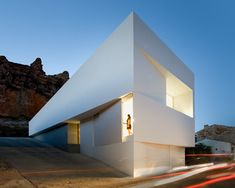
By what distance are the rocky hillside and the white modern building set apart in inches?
1180

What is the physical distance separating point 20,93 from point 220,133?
115ft

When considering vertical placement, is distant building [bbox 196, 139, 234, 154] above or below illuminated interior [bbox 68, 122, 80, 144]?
below

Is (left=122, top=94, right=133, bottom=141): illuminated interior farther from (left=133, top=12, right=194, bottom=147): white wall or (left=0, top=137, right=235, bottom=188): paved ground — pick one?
(left=0, top=137, right=235, bottom=188): paved ground

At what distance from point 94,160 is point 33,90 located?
3760cm

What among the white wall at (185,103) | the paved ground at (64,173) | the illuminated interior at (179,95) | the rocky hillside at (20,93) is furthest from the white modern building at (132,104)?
the rocky hillside at (20,93)

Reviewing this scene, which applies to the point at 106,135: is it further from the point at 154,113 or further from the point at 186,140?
the point at 186,140

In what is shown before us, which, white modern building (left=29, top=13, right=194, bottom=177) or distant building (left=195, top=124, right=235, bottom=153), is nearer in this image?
white modern building (left=29, top=13, right=194, bottom=177)

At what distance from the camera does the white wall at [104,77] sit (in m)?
11.9

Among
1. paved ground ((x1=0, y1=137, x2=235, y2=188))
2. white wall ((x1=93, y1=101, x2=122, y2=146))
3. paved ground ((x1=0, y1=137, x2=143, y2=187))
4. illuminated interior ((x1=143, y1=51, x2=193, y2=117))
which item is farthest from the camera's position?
illuminated interior ((x1=143, y1=51, x2=193, y2=117))

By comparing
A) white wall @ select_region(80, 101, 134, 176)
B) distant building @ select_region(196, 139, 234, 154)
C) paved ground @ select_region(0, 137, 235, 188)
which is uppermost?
white wall @ select_region(80, 101, 134, 176)

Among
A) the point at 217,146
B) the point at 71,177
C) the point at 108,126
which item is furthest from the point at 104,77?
the point at 217,146

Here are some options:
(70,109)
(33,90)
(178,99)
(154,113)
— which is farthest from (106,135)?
(33,90)

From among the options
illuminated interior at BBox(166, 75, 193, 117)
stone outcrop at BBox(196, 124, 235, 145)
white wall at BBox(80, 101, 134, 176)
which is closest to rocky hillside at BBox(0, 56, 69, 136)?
stone outcrop at BBox(196, 124, 235, 145)

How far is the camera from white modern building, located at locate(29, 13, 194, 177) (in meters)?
11.7
